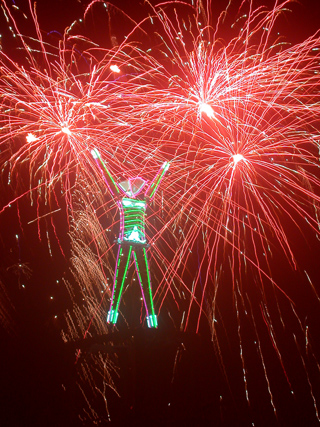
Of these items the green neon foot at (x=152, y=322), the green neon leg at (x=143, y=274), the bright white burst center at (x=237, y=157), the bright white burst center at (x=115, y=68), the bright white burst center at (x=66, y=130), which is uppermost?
the bright white burst center at (x=115, y=68)

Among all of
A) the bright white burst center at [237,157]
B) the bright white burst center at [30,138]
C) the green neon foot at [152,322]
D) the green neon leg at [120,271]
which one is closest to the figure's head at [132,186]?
the green neon leg at [120,271]

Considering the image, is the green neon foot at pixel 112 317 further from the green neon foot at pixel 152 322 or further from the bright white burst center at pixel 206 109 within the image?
the bright white burst center at pixel 206 109

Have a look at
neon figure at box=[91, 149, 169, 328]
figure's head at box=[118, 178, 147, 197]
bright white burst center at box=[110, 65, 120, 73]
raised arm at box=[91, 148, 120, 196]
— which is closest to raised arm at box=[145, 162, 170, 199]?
neon figure at box=[91, 149, 169, 328]

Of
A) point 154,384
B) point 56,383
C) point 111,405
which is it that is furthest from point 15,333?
point 154,384

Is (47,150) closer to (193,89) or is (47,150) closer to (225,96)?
(193,89)

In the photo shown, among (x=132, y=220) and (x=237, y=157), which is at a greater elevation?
(x=237, y=157)

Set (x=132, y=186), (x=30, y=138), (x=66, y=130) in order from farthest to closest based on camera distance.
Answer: (x=30, y=138), (x=66, y=130), (x=132, y=186)

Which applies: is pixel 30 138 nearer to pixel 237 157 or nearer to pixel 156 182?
pixel 156 182

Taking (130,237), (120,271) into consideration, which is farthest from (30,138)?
(120,271)
